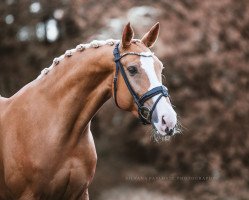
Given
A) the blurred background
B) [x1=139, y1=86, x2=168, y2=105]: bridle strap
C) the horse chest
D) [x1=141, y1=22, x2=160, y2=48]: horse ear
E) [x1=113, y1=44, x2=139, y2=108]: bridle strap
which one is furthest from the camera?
the blurred background

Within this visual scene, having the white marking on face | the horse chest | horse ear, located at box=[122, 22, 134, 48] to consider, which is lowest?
the horse chest

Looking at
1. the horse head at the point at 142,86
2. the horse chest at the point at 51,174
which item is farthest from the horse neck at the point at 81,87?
the horse chest at the point at 51,174

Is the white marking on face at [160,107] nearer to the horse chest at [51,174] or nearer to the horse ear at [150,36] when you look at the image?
the horse ear at [150,36]

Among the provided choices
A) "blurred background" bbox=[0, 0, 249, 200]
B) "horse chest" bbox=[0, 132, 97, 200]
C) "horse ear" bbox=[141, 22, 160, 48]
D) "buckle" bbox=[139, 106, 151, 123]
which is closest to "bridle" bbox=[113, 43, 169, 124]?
"buckle" bbox=[139, 106, 151, 123]

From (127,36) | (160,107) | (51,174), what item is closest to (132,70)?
(127,36)

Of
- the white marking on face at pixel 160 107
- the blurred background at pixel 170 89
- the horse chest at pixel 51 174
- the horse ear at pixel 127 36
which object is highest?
the horse ear at pixel 127 36

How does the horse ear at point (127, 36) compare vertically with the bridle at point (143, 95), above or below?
above

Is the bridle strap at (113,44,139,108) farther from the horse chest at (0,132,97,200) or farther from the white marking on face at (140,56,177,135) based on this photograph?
the horse chest at (0,132,97,200)

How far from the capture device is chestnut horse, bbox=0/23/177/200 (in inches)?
184

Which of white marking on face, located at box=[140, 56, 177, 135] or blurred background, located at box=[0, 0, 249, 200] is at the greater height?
white marking on face, located at box=[140, 56, 177, 135]

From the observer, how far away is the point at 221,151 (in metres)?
13.7

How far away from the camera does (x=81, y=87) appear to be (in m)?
4.83

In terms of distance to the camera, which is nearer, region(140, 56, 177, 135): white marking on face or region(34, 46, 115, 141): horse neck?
region(140, 56, 177, 135): white marking on face

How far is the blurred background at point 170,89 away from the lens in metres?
13.5
